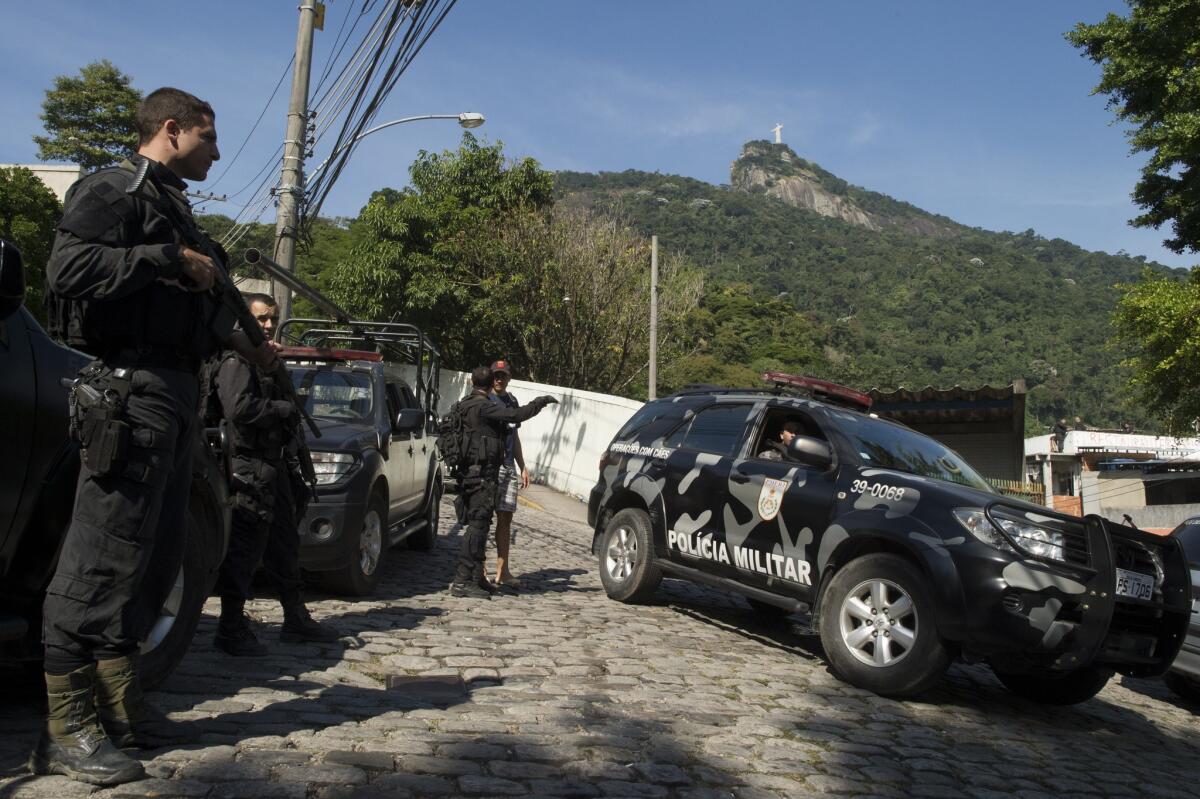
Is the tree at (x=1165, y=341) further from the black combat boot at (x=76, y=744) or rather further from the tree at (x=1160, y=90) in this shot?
the black combat boot at (x=76, y=744)

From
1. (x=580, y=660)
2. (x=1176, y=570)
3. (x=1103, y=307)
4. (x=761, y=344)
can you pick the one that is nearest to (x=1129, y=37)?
(x=1176, y=570)

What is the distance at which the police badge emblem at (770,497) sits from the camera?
21.7ft

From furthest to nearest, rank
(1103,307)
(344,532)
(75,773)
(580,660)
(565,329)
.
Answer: (1103,307) → (565,329) → (344,532) → (580,660) → (75,773)

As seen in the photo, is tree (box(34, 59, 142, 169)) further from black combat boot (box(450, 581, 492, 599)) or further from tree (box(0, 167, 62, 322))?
black combat boot (box(450, 581, 492, 599))

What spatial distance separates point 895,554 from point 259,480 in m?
3.57

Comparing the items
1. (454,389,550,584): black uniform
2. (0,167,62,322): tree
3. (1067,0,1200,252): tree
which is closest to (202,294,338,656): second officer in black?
(454,389,550,584): black uniform

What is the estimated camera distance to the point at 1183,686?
22.8 feet

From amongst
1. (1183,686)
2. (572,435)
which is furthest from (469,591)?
(572,435)

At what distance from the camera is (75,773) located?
10.4 feet

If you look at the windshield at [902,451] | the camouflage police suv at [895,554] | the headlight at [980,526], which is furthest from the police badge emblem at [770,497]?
the headlight at [980,526]

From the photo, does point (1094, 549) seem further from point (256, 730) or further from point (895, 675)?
point (256, 730)

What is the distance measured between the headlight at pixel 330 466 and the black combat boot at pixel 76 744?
142 inches

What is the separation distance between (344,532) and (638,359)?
23741 millimetres

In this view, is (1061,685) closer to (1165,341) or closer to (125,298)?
(125,298)
